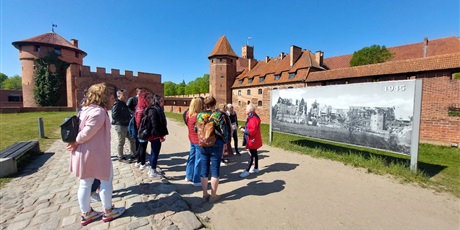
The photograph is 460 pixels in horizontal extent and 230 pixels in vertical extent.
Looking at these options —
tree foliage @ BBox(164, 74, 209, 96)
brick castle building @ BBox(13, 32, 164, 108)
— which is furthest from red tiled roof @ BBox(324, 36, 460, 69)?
brick castle building @ BBox(13, 32, 164, 108)

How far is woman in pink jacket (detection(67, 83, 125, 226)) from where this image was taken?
90.2 inches

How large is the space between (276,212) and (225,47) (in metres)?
34.5

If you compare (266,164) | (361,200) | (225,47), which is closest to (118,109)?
(266,164)

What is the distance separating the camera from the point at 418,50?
33.2m

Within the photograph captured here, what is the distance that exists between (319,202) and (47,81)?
40.2m

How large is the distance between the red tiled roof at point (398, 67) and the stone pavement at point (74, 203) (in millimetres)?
18660

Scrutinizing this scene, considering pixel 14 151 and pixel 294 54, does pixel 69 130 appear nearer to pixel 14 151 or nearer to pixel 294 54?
pixel 14 151

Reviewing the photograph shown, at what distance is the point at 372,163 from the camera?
5.23 metres

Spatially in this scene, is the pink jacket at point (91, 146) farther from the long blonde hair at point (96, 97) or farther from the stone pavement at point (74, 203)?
the stone pavement at point (74, 203)

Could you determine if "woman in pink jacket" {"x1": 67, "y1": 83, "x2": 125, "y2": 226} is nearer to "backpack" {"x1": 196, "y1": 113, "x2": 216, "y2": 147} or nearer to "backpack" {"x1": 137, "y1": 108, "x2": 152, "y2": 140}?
"backpack" {"x1": 196, "y1": 113, "x2": 216, "y2": 147}

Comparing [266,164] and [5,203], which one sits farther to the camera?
[266,164]

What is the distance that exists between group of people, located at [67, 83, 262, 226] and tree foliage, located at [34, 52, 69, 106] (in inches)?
1391

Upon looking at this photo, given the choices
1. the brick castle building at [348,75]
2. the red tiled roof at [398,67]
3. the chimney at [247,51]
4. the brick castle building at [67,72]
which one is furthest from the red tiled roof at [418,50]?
the brick castle building at [67,72]

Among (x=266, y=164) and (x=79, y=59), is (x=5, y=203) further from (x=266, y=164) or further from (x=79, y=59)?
(x=79, y=59)
